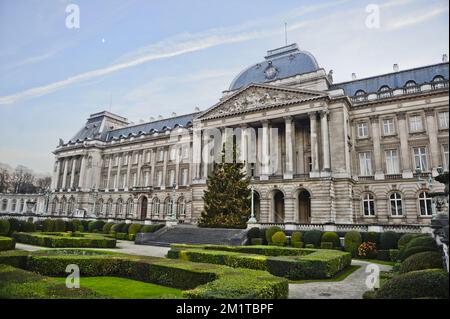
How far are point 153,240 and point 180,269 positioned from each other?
22.7 meters

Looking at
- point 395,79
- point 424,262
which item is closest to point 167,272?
point 424,262

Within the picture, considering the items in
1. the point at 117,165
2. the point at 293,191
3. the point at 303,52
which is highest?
→ the point at 303,52

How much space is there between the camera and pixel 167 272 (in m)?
11.9

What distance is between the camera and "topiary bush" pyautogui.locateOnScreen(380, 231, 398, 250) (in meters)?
23.3

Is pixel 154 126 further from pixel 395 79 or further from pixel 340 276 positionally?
pixel 340 276

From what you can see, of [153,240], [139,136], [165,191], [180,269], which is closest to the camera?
[180,269]

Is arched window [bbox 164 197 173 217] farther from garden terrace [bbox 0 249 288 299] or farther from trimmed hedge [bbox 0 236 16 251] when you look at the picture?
garden terrace [bbox 0 249 288 299]

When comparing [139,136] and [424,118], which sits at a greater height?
[139,136]

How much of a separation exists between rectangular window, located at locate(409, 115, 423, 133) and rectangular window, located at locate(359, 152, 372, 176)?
18.0ft

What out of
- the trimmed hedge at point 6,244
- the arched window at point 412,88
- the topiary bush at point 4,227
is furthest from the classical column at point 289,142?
the topiary bush at point 4,227

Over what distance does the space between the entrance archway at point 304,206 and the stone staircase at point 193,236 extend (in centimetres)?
1219

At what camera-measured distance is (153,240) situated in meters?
32.8
